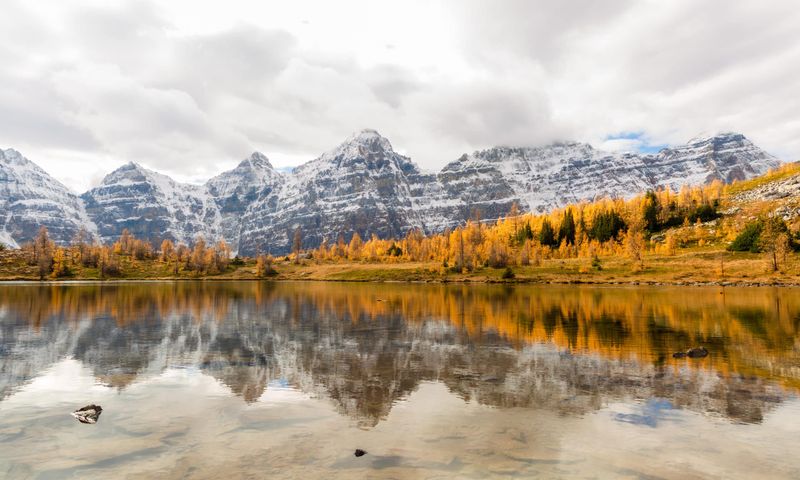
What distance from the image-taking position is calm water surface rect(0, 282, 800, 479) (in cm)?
1419

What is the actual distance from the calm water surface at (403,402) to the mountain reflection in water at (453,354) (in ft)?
0.62

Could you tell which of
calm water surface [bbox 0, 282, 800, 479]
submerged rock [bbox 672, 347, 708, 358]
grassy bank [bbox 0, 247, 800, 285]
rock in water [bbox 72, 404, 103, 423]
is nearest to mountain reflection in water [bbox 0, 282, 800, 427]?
calm water surface [bbox 0, 282, 800, 479]

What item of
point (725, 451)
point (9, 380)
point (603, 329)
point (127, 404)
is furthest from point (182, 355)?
point (603, 329)

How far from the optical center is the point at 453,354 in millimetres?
31891

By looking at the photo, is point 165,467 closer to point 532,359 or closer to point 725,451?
point 725,451

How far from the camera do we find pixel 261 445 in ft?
51.2

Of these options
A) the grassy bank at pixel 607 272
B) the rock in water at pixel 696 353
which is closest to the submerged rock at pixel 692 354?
the rock in water at pixel 696 353

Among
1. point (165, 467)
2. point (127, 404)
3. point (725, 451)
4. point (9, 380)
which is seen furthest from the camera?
point (9, 380)

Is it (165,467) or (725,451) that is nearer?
(165,467)

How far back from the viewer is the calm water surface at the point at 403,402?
14188 millimetres

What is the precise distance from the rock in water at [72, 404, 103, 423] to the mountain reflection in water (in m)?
5.19

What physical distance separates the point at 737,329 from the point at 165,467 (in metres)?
47.0

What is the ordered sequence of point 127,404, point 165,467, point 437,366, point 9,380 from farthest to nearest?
1. point 437,366
2. point 9,380
3. point 127,404
4. point 165,467

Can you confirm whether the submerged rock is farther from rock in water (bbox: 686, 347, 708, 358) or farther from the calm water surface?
the calm water surface
